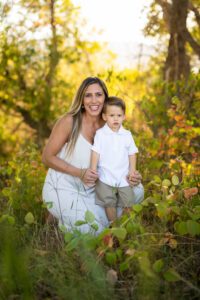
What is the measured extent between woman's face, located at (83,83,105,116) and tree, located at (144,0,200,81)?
8.68 feet

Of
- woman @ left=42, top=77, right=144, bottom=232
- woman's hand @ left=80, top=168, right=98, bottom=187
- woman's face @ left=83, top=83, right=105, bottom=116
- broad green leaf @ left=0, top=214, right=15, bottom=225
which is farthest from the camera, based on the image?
woman's face @ left=83, top=83, right=105, bottom=116

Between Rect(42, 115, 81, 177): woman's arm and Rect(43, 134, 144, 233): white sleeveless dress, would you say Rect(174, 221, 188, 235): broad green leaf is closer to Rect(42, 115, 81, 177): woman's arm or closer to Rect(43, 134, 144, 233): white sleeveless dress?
Rect(43, 134, 144, 233): white sleeveless dress

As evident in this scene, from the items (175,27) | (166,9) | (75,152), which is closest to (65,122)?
(75,152)

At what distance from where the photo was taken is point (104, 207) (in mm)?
4070

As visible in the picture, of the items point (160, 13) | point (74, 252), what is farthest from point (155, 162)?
point (160, 13)

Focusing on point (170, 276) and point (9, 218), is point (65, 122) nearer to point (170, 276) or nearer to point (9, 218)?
point (9, 218)

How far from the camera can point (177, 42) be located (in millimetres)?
7258

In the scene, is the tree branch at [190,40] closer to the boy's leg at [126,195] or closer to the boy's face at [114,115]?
the boy's face at [114,115]

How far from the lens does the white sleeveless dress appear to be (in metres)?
3.98

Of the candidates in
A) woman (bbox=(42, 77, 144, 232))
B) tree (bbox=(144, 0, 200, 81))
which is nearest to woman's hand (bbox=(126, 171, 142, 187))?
woman (bbox=(42, 77, 144, 232))

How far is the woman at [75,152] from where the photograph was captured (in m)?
4.12

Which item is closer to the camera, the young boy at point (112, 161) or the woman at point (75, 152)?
the young boy at point (112, 161)

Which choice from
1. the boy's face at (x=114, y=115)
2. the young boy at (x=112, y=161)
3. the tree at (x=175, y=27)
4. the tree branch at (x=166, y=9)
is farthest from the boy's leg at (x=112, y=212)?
the tree branch at (x=166, y=9)

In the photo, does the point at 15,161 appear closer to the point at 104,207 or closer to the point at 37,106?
the point at 104,207
